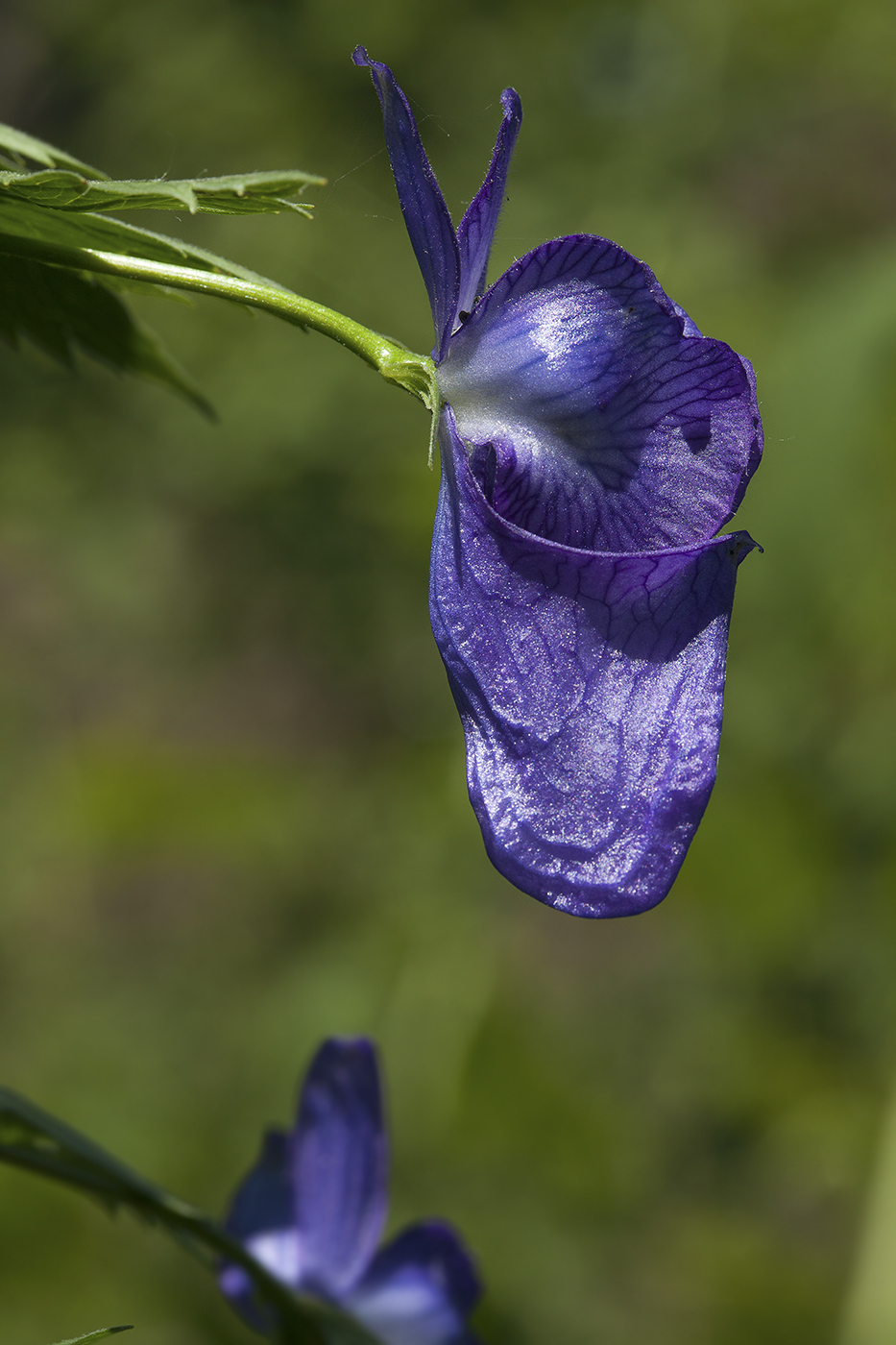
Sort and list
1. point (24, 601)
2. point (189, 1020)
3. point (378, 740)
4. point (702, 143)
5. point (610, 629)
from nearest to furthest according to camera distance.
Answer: point (610, 629) < point (189, 1020) < point (702, 143) < point (378, 740) < point (24, 601)

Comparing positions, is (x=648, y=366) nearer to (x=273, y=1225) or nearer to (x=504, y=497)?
(x=504, y=497)

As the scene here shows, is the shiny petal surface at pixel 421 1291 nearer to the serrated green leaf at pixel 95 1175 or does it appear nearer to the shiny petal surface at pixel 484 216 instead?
the serrated green leaf at pixel 95 1175

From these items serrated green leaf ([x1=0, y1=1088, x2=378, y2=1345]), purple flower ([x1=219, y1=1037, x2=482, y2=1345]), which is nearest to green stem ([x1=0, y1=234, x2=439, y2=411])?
serrated green leaf ([x1=0, y1=1088, x2=378, y2=1345])

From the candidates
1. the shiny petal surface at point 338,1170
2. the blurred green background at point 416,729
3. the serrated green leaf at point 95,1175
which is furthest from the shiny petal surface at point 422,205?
the blurred green background at point 416,729

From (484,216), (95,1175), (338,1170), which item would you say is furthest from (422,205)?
(338,1170)

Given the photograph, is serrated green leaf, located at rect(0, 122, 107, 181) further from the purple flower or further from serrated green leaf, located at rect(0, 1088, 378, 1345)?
the purple flower

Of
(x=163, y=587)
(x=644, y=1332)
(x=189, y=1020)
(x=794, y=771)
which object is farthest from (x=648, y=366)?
(x=163, y=587)

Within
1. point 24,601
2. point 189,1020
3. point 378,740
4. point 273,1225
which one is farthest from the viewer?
point 24,601
